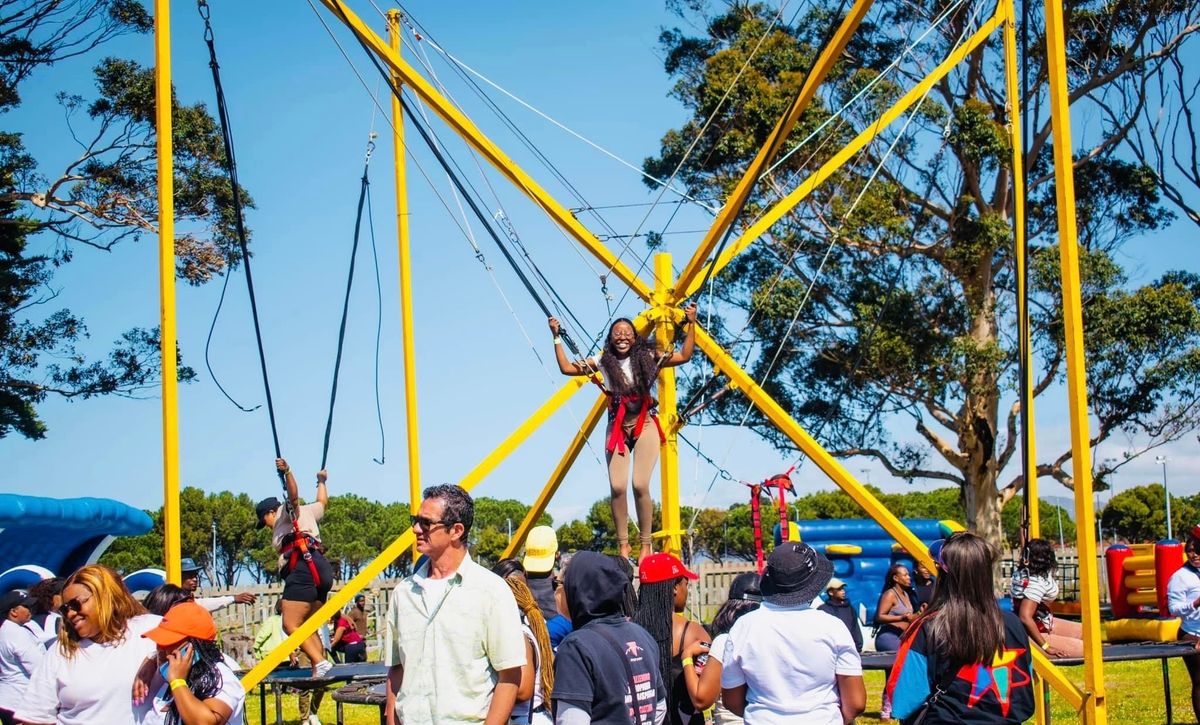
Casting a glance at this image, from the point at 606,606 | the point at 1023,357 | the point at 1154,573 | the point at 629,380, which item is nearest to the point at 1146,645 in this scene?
the point at 1023,357

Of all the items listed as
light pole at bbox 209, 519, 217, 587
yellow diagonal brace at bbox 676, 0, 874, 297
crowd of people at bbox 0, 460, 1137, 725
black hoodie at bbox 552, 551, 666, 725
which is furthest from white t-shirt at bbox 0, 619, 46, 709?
light pole at bbox 209, 519, 217, 587

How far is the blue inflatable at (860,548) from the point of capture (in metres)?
19.4

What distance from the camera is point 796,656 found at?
4652 mm

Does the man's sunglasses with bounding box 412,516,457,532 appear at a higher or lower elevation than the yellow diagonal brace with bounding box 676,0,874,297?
lower

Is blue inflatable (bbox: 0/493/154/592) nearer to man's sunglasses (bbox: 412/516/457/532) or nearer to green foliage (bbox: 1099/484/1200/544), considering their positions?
man's sunglasses (bbox: 412/516/457/532)

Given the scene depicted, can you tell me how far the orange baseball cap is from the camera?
184 inches

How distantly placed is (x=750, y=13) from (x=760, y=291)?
6.02 m

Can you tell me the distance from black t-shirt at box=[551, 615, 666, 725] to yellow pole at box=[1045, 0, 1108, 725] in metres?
3.20

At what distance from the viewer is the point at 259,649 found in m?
12.0

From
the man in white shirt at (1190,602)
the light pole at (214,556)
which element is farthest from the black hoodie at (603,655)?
the light pole at (214,556)

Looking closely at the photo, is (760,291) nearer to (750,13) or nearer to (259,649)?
(750,13)

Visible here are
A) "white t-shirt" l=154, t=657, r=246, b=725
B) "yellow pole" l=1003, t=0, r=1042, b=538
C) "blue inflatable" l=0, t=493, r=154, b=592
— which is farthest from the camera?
"blue inflatable" l=0, t=493, r=154, b=592

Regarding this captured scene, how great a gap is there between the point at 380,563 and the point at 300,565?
0.65 meters

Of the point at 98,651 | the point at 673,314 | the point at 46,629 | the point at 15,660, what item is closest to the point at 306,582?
the point at 46,629
